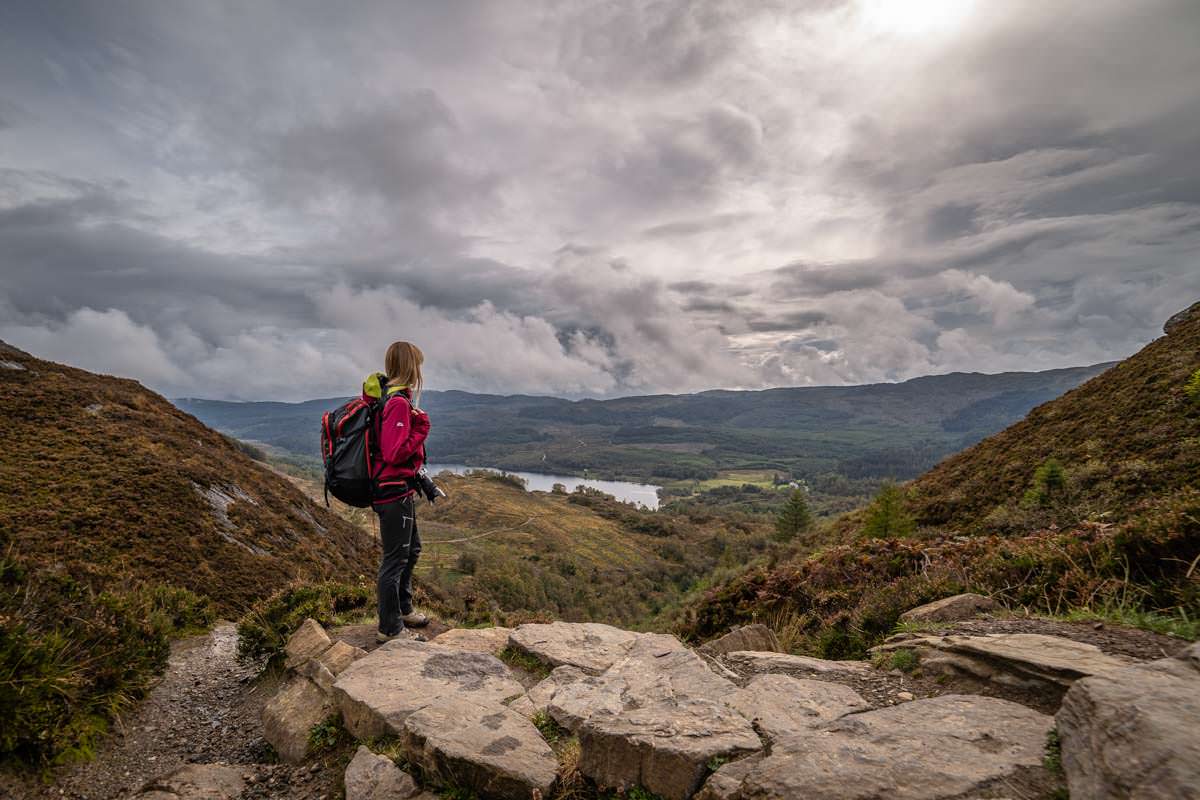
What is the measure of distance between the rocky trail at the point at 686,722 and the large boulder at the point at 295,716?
22 mm

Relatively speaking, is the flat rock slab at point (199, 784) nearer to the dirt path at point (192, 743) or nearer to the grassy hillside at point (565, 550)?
the dirt path at point (192, 743)

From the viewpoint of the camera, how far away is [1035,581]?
6.32 meters

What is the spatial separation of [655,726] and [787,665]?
261 centimetres

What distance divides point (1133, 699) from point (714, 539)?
109079 mm

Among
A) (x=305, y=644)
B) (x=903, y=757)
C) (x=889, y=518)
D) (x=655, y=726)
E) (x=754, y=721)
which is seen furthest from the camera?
(x=889, y=518)

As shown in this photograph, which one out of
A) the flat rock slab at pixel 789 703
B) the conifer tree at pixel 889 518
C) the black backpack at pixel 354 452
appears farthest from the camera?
the conifer tree at pixel 889 518

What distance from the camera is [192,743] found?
17.6ft

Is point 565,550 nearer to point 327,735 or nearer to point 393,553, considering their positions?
point 393,553

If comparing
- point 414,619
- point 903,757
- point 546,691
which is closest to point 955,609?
point 903,757

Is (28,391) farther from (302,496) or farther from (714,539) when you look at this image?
(714,539)

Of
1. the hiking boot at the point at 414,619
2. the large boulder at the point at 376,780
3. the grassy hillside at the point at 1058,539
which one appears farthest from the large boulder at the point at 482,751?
the grassy hillside at the point at 1058,539

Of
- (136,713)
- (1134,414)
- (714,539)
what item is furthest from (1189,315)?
(714,539)

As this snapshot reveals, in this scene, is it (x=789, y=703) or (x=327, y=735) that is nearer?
(x=789, y=703)

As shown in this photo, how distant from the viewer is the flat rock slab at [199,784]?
4.26m
